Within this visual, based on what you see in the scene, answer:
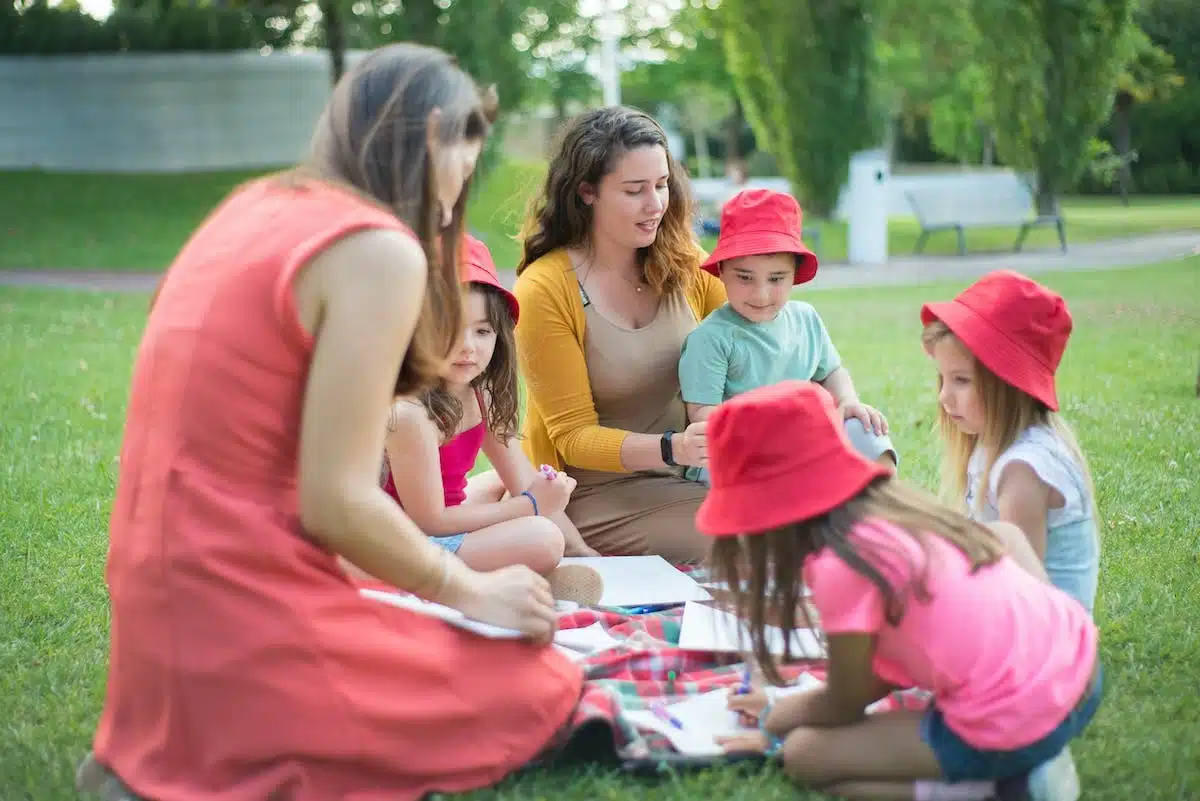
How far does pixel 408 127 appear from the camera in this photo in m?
2.41

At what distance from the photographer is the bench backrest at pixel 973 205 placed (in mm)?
19266

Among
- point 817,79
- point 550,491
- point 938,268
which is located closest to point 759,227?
point 550,491

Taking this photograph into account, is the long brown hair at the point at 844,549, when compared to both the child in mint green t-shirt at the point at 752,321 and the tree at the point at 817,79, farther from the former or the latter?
the tree at the point at 817,79

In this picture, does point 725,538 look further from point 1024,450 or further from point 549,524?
point 549,524

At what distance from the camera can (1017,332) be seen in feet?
10.3

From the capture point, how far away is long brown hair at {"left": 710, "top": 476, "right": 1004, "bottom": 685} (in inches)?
94.9

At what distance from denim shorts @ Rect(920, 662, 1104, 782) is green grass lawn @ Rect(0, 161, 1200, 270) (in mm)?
14193

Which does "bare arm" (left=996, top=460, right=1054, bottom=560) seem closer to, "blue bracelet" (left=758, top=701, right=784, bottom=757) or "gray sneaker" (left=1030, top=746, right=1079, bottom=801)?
"gray sneaker" (left=1030, top=746, right=1079, bottom=801)

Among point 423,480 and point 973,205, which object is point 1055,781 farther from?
point 973,205

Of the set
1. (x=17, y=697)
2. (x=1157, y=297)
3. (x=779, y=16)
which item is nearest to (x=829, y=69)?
(x=779, y=16)

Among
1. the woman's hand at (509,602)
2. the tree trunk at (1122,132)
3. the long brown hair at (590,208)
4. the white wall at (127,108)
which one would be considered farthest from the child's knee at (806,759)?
the tree trunk at (1122,132)

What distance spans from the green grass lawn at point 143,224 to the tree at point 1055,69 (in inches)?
50.4

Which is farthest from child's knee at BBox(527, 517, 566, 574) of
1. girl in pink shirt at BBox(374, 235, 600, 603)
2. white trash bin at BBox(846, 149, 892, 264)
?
white trash bin at BBox(846, 149, 892, 264)

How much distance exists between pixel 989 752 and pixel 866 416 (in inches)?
66.8
